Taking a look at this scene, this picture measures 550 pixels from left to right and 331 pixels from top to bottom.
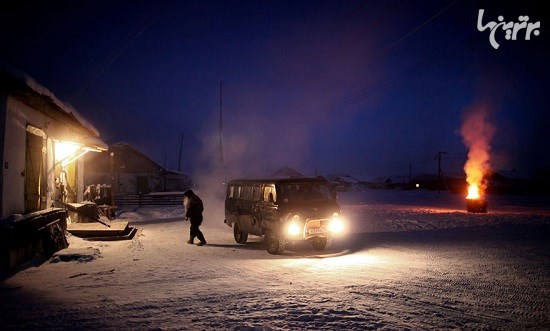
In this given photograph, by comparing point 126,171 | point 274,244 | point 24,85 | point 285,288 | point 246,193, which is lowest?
point 285,288

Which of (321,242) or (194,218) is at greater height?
(194,218)

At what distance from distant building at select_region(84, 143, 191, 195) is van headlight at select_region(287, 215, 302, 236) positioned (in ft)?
123

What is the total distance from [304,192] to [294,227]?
1397 mm

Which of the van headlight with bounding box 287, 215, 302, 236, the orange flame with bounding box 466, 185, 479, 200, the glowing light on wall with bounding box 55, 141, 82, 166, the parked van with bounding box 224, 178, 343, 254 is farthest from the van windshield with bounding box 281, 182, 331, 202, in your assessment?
the orange flame with bounding box 466, 185, 479, 200

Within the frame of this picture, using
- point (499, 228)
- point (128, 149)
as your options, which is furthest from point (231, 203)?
point (128, 149)

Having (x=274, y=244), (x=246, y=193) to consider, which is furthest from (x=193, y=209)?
(x=274, y=244)

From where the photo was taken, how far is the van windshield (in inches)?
478

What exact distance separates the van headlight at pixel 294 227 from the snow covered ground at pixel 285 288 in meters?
0.72

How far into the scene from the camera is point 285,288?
737 centimetres

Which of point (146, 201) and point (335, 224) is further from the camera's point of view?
point (146, 201)

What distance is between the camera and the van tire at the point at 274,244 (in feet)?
37.8

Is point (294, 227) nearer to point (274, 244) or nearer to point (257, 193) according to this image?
point (274, 244)

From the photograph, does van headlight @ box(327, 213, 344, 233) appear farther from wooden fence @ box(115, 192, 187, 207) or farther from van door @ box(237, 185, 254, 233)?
wooden fence @ box(115, 192, 187, 207)

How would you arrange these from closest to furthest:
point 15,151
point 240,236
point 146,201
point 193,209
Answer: point 15,151 < point 193,209 < point 240,236 < point 146,201
